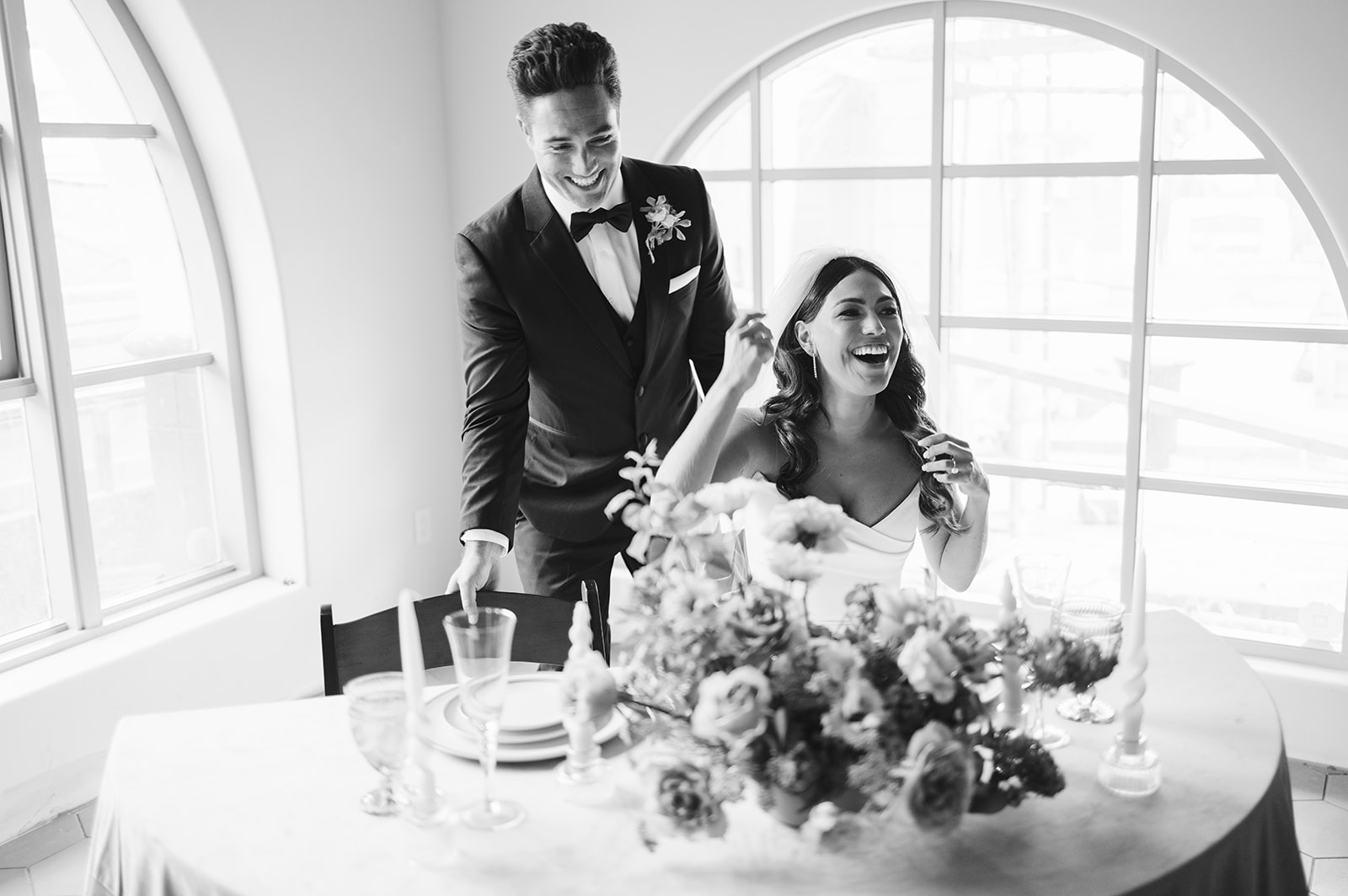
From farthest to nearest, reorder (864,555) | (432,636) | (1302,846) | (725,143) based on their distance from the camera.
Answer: (725,143), (1302,846), (864,555), (432,636)

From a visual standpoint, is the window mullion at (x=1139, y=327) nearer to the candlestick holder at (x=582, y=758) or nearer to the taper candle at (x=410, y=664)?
the candlestick holder at (x=582, y=758)

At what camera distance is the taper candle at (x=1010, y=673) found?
1540 millimetres

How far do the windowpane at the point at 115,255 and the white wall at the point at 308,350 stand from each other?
0.18 m

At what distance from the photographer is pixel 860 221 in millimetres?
3854

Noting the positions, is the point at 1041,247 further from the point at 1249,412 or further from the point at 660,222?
the point at 660,222

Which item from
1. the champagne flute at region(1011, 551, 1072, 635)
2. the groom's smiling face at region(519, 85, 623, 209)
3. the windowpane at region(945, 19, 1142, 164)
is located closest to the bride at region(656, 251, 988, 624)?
the groom's smiling face at region(519, 85, 623, 209)

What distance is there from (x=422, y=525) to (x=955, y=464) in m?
2.51

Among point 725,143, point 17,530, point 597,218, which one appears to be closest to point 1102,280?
point 725,143

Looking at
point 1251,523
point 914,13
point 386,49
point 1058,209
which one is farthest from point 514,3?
point 1251,523

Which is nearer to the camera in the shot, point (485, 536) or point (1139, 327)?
point (485, 536)

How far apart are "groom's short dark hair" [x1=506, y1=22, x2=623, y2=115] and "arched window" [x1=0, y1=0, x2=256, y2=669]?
1542 mm

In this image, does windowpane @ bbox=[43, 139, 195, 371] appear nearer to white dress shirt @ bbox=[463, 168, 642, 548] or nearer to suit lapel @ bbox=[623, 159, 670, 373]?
white dress shirt @ bbox=[463, 168, 642, 548]

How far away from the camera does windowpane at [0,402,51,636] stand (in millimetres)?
3248

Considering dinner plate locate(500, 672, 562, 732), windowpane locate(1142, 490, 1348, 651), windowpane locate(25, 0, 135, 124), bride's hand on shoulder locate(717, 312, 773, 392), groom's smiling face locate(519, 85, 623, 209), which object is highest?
windowpane locate(25, 0, 135, 124)
